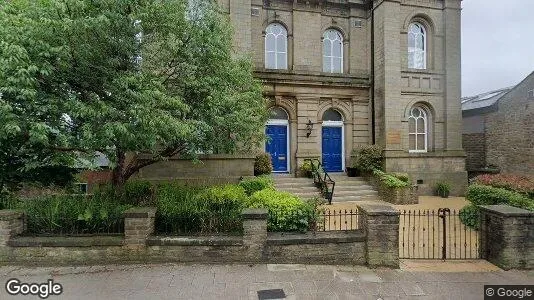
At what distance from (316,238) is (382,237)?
125cm

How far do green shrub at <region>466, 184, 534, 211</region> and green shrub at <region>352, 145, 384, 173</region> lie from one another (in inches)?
195

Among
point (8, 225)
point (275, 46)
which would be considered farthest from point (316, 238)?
point (275, 46)

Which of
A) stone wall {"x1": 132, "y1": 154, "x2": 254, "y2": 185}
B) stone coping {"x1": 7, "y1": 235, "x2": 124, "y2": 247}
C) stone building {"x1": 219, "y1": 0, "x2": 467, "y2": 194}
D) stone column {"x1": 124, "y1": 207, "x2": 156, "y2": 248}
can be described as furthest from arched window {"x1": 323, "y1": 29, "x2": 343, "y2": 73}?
stone coping {"x1": 7, "y1": 235, "x2": 124, "y2": 247}

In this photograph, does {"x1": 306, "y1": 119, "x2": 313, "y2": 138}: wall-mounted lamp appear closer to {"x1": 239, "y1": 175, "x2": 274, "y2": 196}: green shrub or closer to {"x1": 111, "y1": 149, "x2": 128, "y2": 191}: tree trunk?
{"x1": 239, "y1": 175, "x2": 274, "y2": 196}: green shrub

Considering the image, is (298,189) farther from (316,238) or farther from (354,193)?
(316,238)

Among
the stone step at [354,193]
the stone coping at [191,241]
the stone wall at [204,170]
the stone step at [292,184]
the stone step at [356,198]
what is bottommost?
the stone step at [356,198]

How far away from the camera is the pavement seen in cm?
470

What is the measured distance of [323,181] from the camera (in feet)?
41.0

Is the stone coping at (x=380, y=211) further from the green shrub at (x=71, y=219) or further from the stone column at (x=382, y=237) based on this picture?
the green shrub at (x=71, y=219)

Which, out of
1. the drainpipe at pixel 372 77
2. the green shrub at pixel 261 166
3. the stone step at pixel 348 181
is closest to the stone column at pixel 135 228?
the green shrub at pixel 261 166

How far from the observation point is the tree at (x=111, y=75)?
5.37 meters

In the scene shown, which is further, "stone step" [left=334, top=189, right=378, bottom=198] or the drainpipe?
the drainpipe

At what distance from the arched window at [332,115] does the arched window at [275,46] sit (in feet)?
10.4

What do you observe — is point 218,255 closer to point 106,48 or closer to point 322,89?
point 106,48
